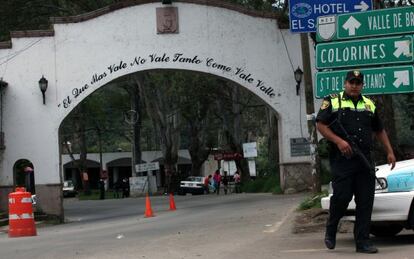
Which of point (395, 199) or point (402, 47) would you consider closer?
point (395, 199)

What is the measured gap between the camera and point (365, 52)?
1009cm

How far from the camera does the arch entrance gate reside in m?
20.2

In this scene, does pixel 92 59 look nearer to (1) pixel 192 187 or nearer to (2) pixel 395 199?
(2) pixel 395 199

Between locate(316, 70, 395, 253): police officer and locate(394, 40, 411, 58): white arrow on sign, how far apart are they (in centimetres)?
272

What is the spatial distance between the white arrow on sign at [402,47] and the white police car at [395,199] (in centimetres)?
248

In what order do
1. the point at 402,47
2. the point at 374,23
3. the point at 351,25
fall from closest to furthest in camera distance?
the point at 402,47 → the point at 374,23 → the point at 351,25

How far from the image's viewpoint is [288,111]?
20.5 m

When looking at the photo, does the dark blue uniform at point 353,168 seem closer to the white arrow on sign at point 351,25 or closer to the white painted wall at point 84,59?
the white arrow on sign at point 351,25

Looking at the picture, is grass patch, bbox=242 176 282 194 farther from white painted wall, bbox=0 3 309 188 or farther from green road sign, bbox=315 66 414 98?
green road sign, bbox=315 66 414 98

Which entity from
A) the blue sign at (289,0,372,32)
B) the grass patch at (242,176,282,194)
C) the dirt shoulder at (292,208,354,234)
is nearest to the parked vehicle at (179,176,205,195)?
the grass patch at (242,176,282,194)

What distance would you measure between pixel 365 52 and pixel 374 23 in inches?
18.1

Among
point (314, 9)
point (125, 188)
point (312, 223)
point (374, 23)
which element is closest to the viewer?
point (374, 23)

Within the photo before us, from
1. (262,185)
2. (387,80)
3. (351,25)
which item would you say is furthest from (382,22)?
(262,185)

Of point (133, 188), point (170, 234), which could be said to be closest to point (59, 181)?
point (170, 234)
